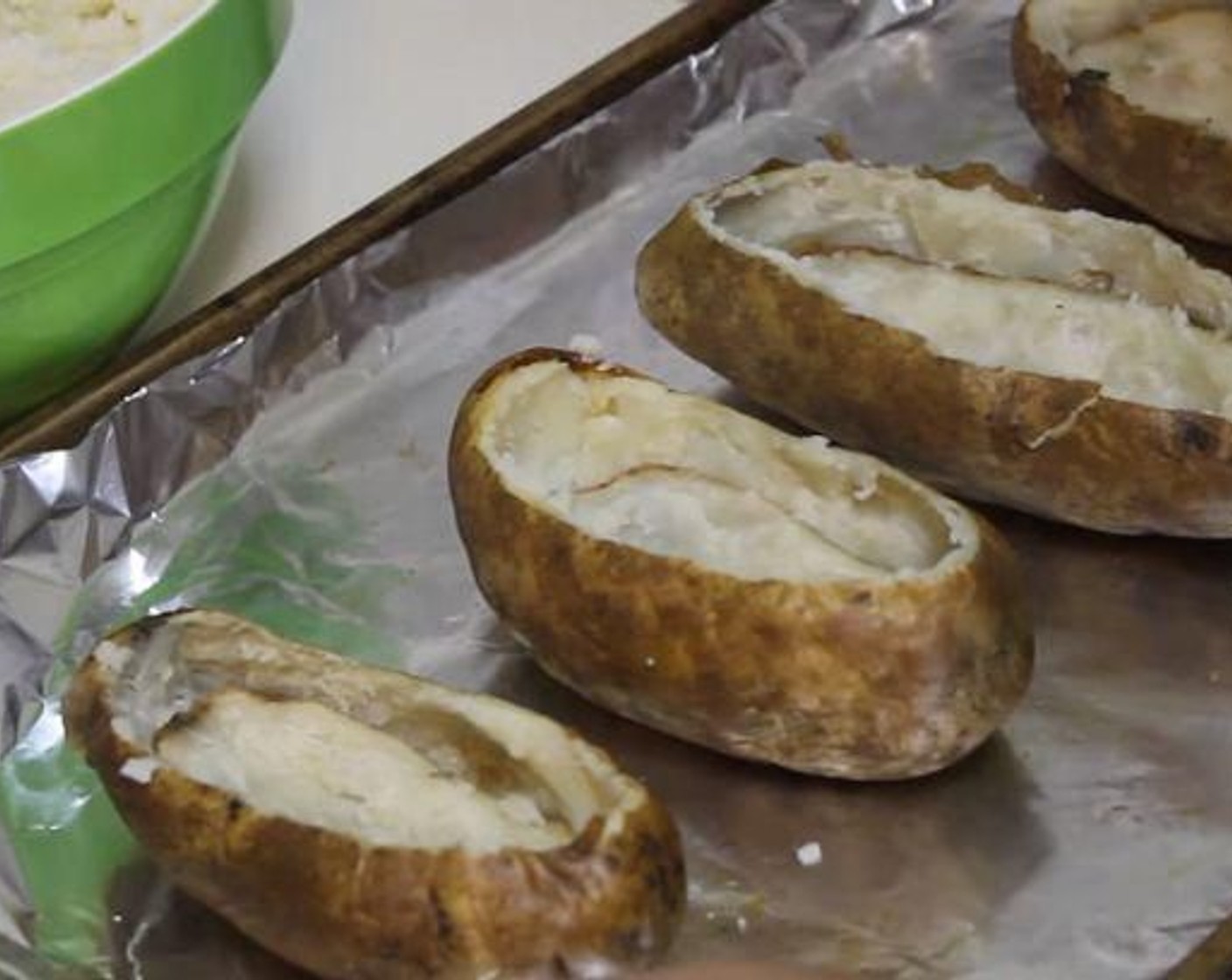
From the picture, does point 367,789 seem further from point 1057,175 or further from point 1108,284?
point 1057,175

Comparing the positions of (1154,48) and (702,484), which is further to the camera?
(1154,48)

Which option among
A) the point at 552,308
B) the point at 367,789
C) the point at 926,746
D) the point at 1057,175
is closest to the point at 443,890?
the point at 367,789

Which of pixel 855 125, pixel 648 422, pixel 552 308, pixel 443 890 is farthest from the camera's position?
pixel 855 125

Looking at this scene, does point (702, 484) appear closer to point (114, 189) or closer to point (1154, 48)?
point (114, 189)

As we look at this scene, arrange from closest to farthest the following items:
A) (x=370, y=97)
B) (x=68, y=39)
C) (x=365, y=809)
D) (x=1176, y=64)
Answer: (x=365, y=809), (x=68, y=39), (x=1176, y=64), (x=370, y=97)

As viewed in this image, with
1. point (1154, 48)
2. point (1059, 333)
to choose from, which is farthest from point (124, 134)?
point (1154, 48)

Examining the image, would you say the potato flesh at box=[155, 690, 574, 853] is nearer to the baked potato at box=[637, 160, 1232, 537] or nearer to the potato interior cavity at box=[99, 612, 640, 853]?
the potato interior cavity at box=[99, 612, 640, 853]
